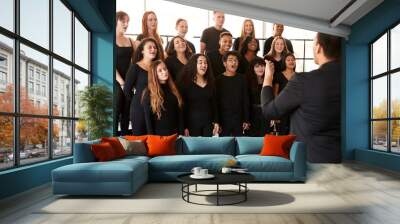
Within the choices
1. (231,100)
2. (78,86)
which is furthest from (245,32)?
(78,86)

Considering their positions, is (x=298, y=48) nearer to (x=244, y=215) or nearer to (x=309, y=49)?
(x=309, y=49)

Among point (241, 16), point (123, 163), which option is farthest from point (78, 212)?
point (241, 16)

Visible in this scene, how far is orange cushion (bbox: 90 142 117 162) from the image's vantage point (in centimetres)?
542

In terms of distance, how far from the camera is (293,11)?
786cm

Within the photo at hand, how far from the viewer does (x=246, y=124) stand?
810 cm

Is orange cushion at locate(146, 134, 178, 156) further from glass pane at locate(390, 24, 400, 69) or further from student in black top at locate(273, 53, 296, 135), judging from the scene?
glass pane at locate(390, 24, 400, 69)

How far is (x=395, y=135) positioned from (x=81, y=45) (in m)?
6.88

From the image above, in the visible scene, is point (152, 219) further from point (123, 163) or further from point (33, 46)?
point (33, 46)

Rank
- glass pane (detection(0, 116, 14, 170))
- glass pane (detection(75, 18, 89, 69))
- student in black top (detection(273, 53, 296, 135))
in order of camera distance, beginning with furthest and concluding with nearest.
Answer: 1. student in black top (detection(273, 53, 296, 135))
2. glass pane (detection(75, 18, 89, 69))
3. glass pane (detection(0, 116, 14, 170))

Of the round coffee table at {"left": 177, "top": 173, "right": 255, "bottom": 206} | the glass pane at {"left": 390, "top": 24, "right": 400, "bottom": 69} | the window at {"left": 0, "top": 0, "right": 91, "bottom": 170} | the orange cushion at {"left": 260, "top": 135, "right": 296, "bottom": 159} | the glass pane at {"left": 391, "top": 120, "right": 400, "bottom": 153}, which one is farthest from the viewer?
the glass pane at {"left": 390, "top": 24, "right": 400, "bottom": 69}

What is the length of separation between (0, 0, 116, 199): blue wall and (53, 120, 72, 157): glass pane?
21 cm

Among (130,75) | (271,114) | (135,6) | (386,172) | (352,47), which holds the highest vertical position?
(135,6)

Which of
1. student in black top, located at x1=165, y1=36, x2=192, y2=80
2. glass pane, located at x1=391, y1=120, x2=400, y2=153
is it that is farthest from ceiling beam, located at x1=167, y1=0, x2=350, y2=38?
glass pane, located at x1=391, y1=120, x2=400, y2=153

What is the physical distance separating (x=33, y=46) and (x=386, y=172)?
6637 mm
